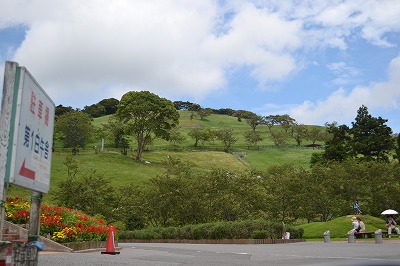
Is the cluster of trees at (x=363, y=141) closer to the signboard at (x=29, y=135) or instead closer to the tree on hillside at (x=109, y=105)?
the signboard at (x=29, y=135)

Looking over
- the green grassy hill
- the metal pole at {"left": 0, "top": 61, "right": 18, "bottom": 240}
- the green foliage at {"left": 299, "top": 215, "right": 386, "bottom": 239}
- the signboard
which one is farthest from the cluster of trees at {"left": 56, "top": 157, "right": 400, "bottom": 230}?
the metal pole at {"left": 0, "top": 61, "right": 18, "bottom": 240}

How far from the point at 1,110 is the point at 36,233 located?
1.71 meters

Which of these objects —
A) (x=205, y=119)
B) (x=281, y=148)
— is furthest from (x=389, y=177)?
(x=205, y=119)

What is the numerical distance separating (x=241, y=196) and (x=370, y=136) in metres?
36.3

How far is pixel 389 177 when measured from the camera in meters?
37.0

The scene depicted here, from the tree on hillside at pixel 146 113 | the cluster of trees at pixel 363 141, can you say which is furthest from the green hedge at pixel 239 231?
the tree on hillside at pixel 146 113

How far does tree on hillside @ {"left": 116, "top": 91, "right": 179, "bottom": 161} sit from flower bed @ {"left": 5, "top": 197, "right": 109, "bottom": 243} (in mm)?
54152

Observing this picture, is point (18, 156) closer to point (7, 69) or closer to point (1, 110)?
point (1, 110)

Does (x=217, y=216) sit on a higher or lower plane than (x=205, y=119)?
lower

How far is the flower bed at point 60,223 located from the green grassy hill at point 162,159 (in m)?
25.0

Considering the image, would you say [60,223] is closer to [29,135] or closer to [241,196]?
[29,135]

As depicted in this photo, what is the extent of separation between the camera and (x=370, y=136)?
63.2 m

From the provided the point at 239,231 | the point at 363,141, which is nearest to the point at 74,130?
the point at 363,141

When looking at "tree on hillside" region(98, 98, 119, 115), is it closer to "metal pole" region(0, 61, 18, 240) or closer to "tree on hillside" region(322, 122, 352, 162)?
"tree on hillside" region(322, 122, 352, 162)
